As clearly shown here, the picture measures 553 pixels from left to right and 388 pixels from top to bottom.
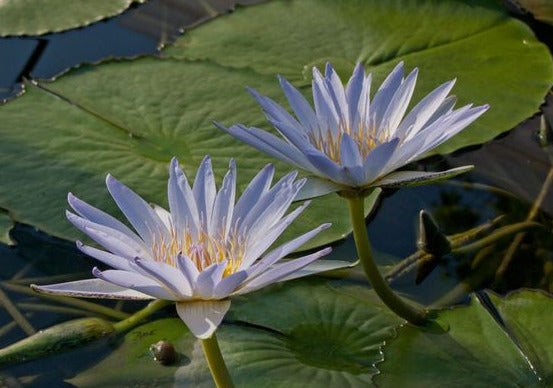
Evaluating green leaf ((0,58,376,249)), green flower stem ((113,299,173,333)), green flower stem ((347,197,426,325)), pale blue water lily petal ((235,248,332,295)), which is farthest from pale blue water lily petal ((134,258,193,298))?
green leaf ((0,58,376,249))

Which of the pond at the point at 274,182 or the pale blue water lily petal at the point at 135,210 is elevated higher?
the pale blue water lily petal at the point at 135,210

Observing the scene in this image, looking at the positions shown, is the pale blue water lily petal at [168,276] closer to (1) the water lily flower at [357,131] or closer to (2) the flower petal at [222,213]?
(2) the flower petal at [222,213]

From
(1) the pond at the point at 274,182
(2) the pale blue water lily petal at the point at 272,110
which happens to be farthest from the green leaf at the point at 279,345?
(2) the pale blue water lily petal at the point at 272,110

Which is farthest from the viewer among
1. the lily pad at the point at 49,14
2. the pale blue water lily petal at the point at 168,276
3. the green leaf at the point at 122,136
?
the lily pad at the point at 49,14

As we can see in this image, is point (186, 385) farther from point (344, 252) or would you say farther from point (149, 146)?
point (149, 146)

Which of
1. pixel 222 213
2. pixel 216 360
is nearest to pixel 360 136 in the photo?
pixel 222 213

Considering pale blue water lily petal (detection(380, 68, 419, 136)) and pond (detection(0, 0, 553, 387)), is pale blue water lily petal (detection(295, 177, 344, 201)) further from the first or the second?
pale blue water lily petal (detection(380, 68, 419, 136))
